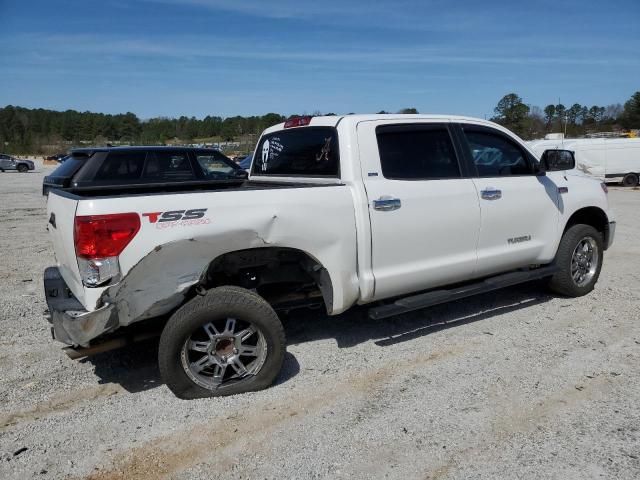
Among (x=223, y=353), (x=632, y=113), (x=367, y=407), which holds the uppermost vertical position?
(x=632, y=113)

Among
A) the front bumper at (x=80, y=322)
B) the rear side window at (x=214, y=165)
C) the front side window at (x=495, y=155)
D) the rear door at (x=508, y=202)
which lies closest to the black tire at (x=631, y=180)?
the rear side window at (x=214, y=165)

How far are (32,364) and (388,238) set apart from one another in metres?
3.02

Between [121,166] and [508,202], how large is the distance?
7.62m

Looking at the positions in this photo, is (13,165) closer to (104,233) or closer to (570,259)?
(104,233)

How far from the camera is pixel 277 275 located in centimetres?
404

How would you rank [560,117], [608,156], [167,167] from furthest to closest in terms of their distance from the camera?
[560,117], [608,156], [167,167]

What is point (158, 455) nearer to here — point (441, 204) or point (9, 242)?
point (441, 204)

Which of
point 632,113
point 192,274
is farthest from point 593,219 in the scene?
point 632,113

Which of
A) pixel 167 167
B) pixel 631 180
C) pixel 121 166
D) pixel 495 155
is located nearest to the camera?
pixel 495 155

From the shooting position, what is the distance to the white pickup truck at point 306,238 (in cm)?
319

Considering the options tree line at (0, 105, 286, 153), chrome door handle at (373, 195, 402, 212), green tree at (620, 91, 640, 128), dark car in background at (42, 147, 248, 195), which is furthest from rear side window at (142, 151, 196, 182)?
tree line at (0, 105, 286, 153)

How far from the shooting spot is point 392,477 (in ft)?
9.02

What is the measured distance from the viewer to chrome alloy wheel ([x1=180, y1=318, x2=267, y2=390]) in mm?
3533

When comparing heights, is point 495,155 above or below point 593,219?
above
